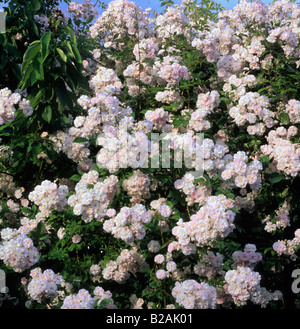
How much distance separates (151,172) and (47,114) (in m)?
0.86

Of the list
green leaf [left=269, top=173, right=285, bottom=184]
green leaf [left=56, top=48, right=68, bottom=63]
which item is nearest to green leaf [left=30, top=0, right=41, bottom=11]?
green leaf [left=56, top=48, right=68, bottom=63]

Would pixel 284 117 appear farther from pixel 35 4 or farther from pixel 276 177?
pixel 35 4

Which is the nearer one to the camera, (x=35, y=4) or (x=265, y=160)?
(x=265, y=160)

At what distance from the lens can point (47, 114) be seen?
9.78 feet

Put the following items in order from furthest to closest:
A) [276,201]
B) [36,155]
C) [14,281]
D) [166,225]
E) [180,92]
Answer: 1. [180,92]
2. [276,201]
3. [36,155]
4. [14,281]
5. [166,225]

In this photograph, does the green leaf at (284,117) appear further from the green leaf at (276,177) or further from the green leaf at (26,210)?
the green leaf at (26,210)

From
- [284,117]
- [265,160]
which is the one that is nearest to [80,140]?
[265,160]

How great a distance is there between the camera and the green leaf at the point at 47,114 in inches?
116

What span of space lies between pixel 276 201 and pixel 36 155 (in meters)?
1.81

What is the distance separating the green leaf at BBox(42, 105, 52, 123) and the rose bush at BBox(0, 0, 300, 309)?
0.03ft

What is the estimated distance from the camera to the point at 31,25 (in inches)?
147

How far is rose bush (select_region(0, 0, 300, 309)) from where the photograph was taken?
241cm

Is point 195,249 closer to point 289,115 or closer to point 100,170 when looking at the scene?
point 100,170
